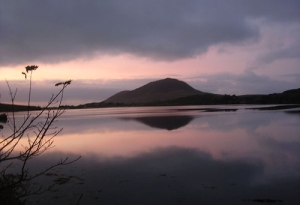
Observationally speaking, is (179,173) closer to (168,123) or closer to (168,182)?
(168,182)

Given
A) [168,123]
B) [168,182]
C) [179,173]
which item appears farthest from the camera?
[168,123]

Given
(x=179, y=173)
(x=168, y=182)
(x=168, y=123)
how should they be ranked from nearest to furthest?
(x=168, y=182) → (x=179, y=173) → (x=168, y=123)

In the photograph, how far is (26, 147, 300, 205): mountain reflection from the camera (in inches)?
339

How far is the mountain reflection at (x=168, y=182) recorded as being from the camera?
28.3 feet

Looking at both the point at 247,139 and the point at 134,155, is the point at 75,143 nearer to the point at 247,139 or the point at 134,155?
the point at 134,155

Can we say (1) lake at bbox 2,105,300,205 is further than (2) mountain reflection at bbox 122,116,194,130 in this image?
No

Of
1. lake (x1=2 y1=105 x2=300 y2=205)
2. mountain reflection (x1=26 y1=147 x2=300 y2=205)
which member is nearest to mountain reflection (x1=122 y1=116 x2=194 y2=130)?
lake (x1=2 y1=105 x2=300 y2=205)

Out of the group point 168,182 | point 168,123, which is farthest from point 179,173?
point 168,123

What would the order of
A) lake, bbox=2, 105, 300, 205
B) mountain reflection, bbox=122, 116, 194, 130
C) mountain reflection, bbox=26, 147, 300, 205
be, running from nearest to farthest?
mountain reflection, bbox=26, 147, 300, 205 → lake, bbox=2, 105, 300, 205 → mountain reflection, bbox=122, 116, 194, 130

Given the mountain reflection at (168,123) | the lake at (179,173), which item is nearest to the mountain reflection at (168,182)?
the lake at (179,173)

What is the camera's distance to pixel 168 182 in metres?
10.2

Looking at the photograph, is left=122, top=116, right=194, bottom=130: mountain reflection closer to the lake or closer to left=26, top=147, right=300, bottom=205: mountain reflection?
the lake

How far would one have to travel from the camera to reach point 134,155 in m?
15.3

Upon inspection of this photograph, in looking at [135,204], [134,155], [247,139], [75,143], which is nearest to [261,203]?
[135,204]
